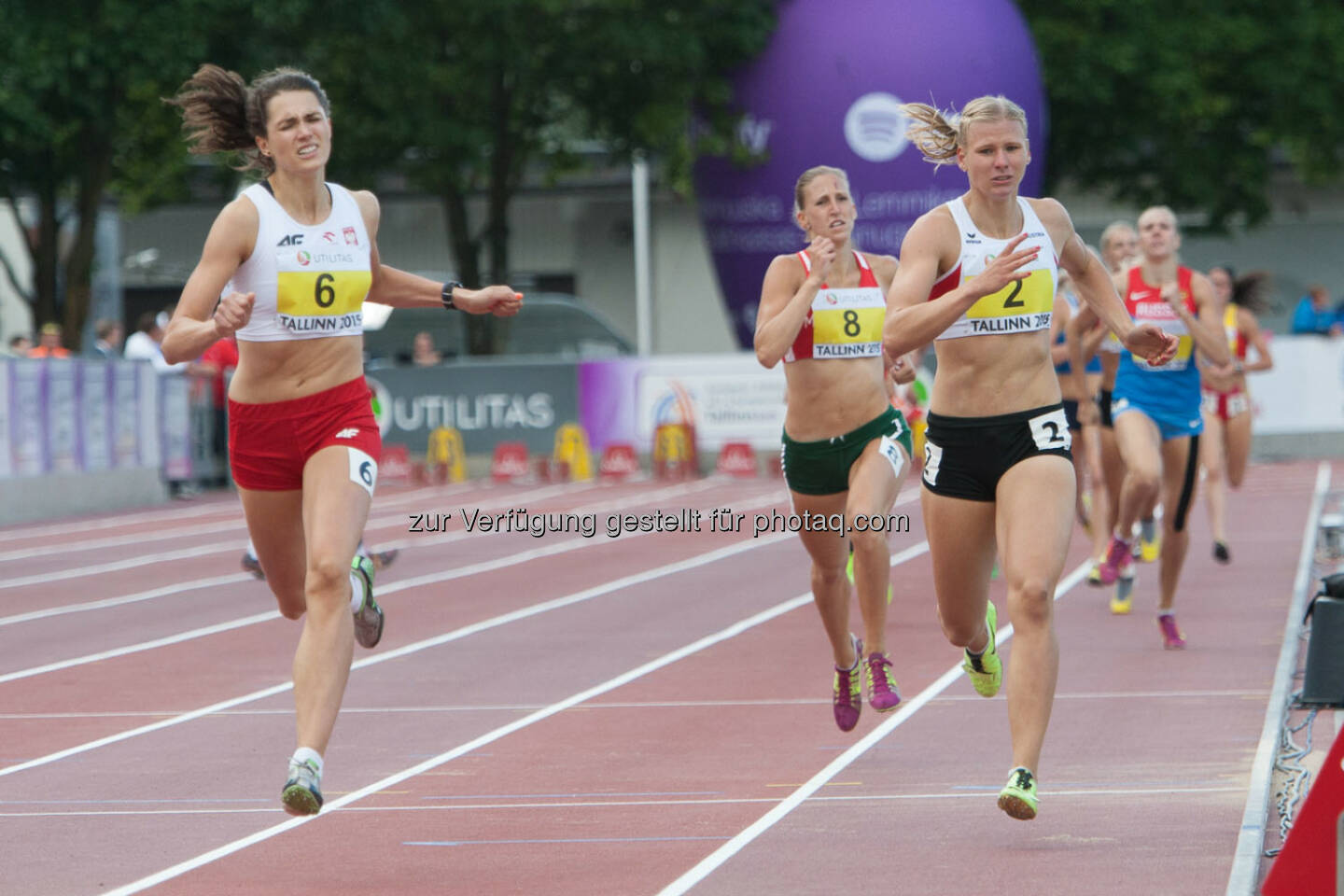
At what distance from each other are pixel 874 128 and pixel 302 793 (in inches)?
1060

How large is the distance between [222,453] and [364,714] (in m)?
19.4

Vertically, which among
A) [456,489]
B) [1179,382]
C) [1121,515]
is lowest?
[456,489]

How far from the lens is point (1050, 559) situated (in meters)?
6.61

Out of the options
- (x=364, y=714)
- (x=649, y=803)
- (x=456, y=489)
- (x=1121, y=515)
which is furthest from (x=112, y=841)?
(x=456, y=489)

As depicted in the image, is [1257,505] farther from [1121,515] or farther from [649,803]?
[649,803]

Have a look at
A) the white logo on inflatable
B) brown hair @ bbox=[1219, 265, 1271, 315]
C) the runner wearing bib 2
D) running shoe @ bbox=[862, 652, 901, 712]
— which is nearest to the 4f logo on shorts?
running shoe @ bbox=[862, 652, 901, 712]

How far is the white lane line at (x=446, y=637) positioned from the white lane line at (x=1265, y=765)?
4.16 metres

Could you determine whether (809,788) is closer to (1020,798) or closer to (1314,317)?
(1020,798)

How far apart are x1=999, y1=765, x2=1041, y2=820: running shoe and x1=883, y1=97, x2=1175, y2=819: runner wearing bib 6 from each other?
0.21 meters

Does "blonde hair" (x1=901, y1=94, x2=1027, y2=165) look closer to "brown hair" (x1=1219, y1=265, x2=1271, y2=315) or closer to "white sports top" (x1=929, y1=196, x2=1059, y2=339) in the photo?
"white sports top" (x1=929, y1=196, x2=1059, y2=339)

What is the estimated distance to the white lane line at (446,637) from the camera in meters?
9.13

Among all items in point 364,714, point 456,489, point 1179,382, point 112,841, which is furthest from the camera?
point 456,489

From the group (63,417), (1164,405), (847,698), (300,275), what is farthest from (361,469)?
(63,417)

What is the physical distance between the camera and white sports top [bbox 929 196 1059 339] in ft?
22.6
